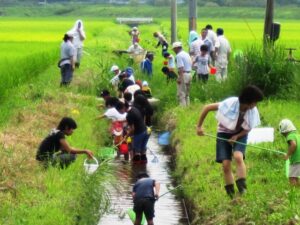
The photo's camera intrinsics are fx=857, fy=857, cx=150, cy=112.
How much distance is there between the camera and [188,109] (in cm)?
1780

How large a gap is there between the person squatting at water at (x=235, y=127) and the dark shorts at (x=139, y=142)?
4.54 meters

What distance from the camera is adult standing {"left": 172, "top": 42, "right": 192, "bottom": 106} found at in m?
17.8

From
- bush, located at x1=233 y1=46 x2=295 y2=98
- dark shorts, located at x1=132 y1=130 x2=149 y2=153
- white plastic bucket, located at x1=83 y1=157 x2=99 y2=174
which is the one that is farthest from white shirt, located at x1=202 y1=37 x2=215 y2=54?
white plastic bucket, located at x1=83 y1=157 x2=99 y2=174

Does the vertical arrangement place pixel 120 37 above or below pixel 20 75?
below

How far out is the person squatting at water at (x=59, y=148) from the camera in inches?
443

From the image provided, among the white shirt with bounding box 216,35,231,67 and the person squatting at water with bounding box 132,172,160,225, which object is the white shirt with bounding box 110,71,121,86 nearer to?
the white shirt with bounding box 216,35,231,67

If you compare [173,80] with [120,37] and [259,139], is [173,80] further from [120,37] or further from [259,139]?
[120,37]

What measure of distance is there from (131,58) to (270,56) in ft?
31.2

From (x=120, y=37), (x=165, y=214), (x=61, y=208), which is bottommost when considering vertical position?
(x=120, y=37)

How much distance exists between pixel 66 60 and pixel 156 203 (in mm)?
8937

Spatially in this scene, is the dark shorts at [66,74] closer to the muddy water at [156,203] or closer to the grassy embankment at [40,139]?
the grassy embankment at [40,139]

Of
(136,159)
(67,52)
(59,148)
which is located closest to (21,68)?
(67,52)

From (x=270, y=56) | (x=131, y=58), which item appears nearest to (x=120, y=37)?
(x=131, y=58)

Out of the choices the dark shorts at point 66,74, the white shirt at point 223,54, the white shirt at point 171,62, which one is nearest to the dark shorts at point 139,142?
the dark shorts at point 66,74
